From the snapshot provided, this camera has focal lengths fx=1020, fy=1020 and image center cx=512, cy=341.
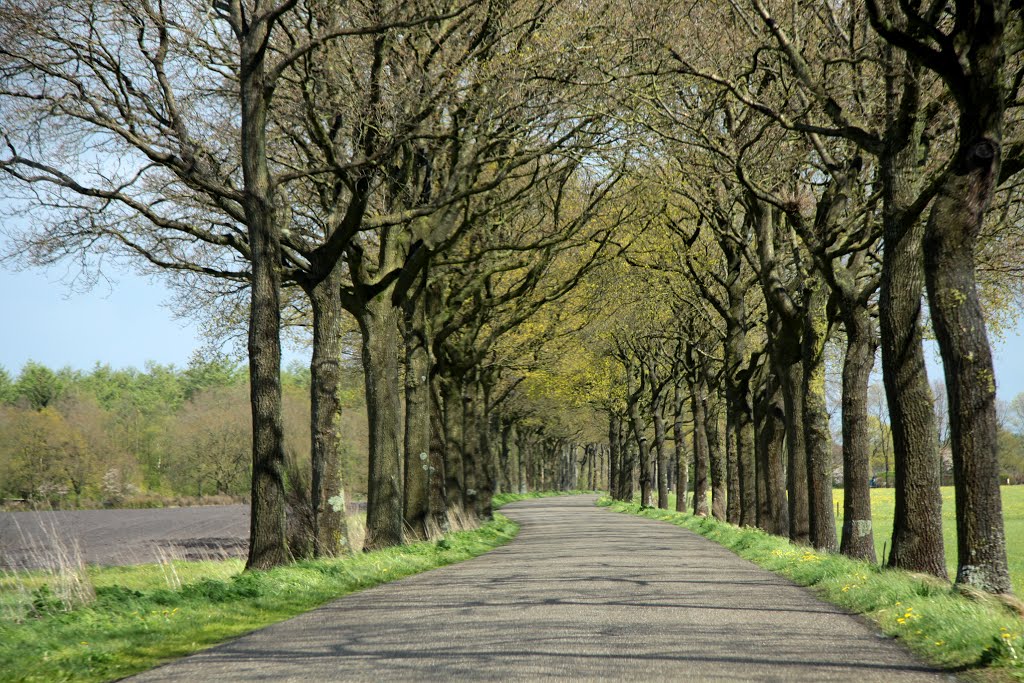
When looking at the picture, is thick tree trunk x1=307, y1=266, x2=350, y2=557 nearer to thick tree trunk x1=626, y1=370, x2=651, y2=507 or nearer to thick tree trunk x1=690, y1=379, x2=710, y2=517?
thick tree trunk x1=690, y1=379, x2=710, y2=517

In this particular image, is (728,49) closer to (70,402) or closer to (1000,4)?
(1000,4)

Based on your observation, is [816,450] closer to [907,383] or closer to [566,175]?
[907,383]

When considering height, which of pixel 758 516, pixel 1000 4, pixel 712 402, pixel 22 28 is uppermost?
pixel 22 28

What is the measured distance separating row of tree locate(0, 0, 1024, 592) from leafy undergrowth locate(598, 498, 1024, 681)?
60 centimetres

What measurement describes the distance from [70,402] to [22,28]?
99.7 metres

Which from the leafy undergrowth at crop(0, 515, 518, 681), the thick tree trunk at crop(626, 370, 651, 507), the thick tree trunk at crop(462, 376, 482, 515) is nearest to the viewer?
the leafy undergrowth at crop(0, 515, 518, 681)

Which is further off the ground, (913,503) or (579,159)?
(579,159)

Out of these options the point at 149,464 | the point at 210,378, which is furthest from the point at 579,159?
the point at 210,378

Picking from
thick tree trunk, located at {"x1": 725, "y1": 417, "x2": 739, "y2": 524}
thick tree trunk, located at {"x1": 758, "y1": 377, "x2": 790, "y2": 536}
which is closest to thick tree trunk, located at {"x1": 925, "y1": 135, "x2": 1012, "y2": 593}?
thick tree trunk, located at {"x1": 758, "y1": 377, "x2": 790, "y2": 536}

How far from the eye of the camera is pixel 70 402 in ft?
347

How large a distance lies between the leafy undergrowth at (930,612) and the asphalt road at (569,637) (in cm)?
29

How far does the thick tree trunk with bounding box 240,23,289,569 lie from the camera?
13328 mm

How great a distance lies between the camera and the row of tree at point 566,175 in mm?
11492

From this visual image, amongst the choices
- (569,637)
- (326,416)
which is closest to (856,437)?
(326,416)
